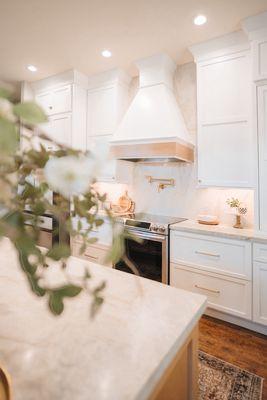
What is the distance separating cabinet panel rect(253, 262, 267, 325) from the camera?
1969 mm

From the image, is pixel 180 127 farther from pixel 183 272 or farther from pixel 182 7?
pixel 183 272

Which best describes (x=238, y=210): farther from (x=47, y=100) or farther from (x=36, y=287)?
(x=47, y=100)

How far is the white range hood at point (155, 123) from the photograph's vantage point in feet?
8.13

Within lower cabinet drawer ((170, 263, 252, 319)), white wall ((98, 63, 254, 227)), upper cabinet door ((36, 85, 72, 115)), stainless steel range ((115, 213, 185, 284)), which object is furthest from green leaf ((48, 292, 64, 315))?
upper cabinet door ((36, 85, 72, 115))

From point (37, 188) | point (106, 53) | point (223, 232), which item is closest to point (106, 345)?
point (37, 188)

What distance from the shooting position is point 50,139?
40 cm

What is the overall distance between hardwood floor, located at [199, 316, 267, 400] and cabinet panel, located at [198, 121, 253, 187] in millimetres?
1342

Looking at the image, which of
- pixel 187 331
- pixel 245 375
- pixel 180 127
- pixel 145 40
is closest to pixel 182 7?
pixel 145 40

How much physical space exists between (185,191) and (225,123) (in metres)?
0.92

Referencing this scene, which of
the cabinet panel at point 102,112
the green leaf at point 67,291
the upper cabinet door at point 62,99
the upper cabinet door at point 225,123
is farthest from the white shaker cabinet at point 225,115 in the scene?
the green leaf at point 67,291

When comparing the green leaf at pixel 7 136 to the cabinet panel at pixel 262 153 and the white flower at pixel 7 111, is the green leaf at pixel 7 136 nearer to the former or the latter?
the white flower at pixel 7 111

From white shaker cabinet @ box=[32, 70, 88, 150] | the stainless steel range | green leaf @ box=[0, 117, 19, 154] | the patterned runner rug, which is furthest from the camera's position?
white shaker cabinet @ box=[32, 70, 88, 150]

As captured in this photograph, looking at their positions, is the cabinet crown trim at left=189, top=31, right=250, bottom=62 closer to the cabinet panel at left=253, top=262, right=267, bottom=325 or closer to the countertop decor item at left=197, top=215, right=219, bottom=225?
the countertop decor item at left=197, top=215, right=219, bottom=225

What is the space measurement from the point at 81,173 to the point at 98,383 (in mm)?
438
